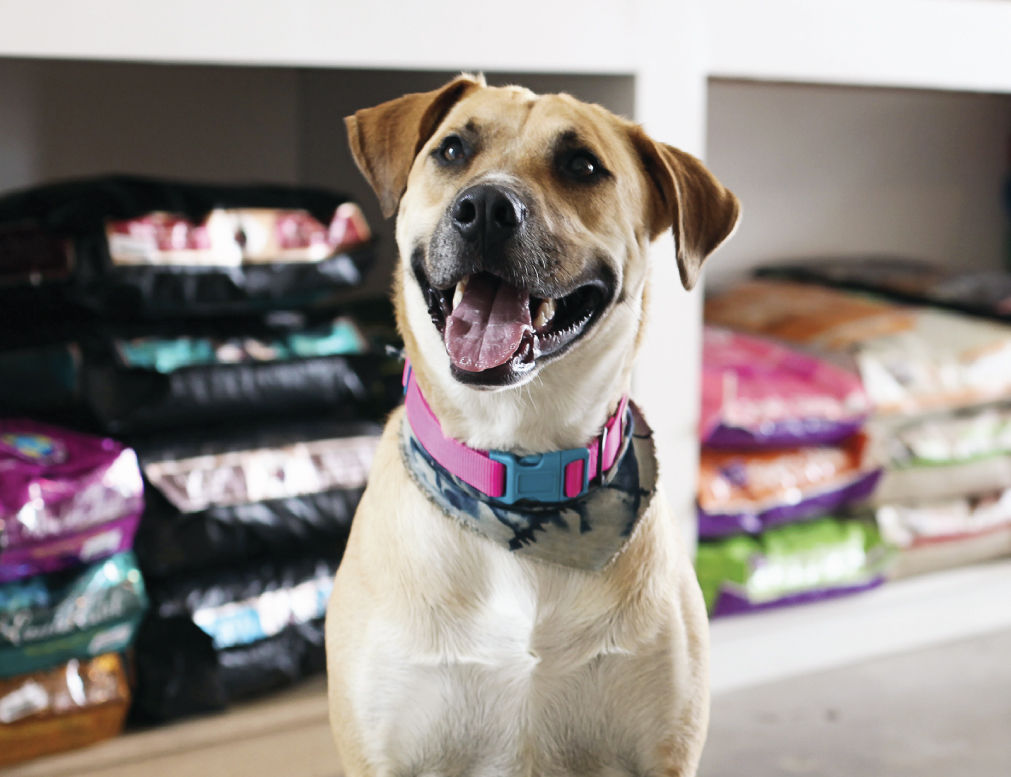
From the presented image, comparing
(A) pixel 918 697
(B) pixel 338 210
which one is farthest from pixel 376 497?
(A) pixel 918 697

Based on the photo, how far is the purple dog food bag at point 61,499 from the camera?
126 centimetres

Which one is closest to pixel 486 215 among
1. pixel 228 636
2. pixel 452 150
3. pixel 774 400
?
pixel 452 150

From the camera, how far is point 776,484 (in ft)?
5.76

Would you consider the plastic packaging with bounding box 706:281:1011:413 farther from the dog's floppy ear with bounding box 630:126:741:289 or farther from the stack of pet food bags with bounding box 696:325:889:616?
the dog's floppy ear with bounding box 630:126:741:289

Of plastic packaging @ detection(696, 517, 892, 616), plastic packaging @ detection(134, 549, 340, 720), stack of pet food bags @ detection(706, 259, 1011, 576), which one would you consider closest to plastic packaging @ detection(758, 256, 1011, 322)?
stack of pet food bags @ detection(706, 259, 1011, 576)

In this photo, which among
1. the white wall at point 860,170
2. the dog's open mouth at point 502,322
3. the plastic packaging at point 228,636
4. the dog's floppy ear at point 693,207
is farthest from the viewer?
the white wall at point 860,170

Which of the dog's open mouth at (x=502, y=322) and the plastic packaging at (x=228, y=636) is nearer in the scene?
the dog's open mouth at (x=502, y=322)

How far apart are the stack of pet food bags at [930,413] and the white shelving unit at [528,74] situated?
9 cm

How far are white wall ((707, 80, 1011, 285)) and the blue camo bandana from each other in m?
1.52

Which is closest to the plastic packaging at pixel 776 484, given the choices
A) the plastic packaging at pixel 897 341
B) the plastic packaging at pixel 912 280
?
the plastic packaging at pixel 897 341

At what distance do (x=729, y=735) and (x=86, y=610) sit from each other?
Answer: 34.3 inches

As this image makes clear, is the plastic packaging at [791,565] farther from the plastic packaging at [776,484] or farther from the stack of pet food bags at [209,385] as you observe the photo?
the stack of pet food bags at [209,385]

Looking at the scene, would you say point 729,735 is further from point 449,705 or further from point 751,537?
point 449,705

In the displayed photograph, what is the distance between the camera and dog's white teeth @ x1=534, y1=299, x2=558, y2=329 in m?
0.90
